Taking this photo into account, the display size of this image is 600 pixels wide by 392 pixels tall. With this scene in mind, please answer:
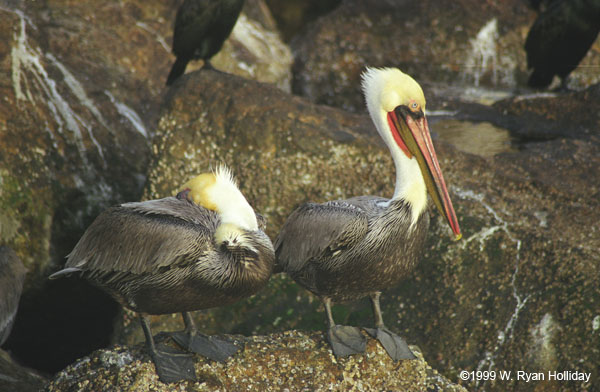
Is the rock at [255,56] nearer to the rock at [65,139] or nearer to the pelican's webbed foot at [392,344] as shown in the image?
the rock at [65,139]

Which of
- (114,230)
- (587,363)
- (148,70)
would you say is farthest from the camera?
(148,70)

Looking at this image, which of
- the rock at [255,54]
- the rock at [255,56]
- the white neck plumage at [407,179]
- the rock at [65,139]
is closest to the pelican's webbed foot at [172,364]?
the white neck plumage at [407,179]

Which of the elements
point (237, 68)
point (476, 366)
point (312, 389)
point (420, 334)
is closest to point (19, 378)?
point (312, 389)

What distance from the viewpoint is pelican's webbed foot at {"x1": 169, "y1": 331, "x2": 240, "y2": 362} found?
11.7 ft

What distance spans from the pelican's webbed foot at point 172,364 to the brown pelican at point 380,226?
81 centimetres

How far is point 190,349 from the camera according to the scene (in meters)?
3.60

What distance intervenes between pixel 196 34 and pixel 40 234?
8.23ft

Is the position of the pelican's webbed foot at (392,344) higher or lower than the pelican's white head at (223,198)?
lower

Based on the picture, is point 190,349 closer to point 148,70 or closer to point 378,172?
point 378,172

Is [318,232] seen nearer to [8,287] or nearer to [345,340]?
[345,340]

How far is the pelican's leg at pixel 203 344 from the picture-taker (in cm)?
358

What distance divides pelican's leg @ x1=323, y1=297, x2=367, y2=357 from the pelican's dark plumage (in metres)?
5.01

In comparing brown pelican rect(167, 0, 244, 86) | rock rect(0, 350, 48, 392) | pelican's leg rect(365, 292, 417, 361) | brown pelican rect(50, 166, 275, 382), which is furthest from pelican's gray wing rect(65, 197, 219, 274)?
brown pelican rect(167, 0, 244, 86)

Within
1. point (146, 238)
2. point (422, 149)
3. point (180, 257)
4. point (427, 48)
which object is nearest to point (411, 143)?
point (422, 149)
